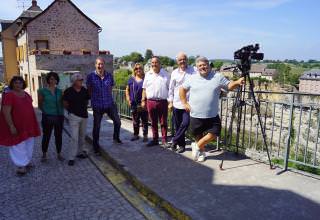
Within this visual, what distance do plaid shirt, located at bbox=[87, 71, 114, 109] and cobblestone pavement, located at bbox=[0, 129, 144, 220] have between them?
1.14 m

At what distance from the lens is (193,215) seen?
3223 mm

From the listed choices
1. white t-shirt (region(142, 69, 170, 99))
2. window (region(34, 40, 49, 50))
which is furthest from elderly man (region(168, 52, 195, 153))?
window (region(34, 40, 49, 50))

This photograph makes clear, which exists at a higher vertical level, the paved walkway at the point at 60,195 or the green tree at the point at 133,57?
the green tree at the point at 133,57

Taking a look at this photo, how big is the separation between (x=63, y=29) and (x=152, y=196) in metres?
24.1

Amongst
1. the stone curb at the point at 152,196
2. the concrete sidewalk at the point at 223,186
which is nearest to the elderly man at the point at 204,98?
the concrete sidewalk at the point at 223,186

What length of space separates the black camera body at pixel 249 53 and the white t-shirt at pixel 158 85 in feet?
5.14

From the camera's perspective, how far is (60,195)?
410cm

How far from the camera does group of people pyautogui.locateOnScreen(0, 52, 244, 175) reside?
183 inches

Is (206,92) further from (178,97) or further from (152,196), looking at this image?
(152,196)

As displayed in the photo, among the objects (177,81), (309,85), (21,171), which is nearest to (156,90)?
(177,81)

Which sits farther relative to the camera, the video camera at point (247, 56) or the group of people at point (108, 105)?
the group of people at point (108, 105)

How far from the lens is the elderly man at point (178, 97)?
205 inches

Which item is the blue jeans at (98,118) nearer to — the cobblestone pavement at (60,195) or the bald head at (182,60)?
the cobblestone pavement at (60,195)

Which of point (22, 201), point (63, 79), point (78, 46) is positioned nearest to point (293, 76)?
point (78, 46)
